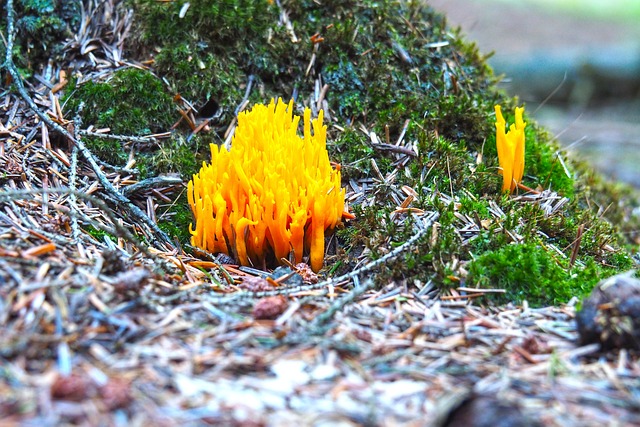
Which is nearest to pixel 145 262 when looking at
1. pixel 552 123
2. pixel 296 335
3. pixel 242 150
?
pixel 242 150

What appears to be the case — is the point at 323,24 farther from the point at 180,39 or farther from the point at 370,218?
the point at 370,218

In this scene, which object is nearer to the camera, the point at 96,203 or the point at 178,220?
the point at 96,203

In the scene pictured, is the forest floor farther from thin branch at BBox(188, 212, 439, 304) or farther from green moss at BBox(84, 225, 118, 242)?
green moss at BBox(84, 225, 118, 242)

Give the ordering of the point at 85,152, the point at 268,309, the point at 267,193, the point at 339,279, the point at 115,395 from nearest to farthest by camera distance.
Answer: the point at 115,395 < the point at 268,309 < the point at 339,279 < the point at 267,193 < the point at 85,152

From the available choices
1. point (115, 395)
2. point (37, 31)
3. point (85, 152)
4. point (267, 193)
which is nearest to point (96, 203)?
point (267, 193)

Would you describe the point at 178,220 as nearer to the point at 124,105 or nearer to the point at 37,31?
the point at 124,105

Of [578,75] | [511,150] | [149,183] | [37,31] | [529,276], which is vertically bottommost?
[529,276]
